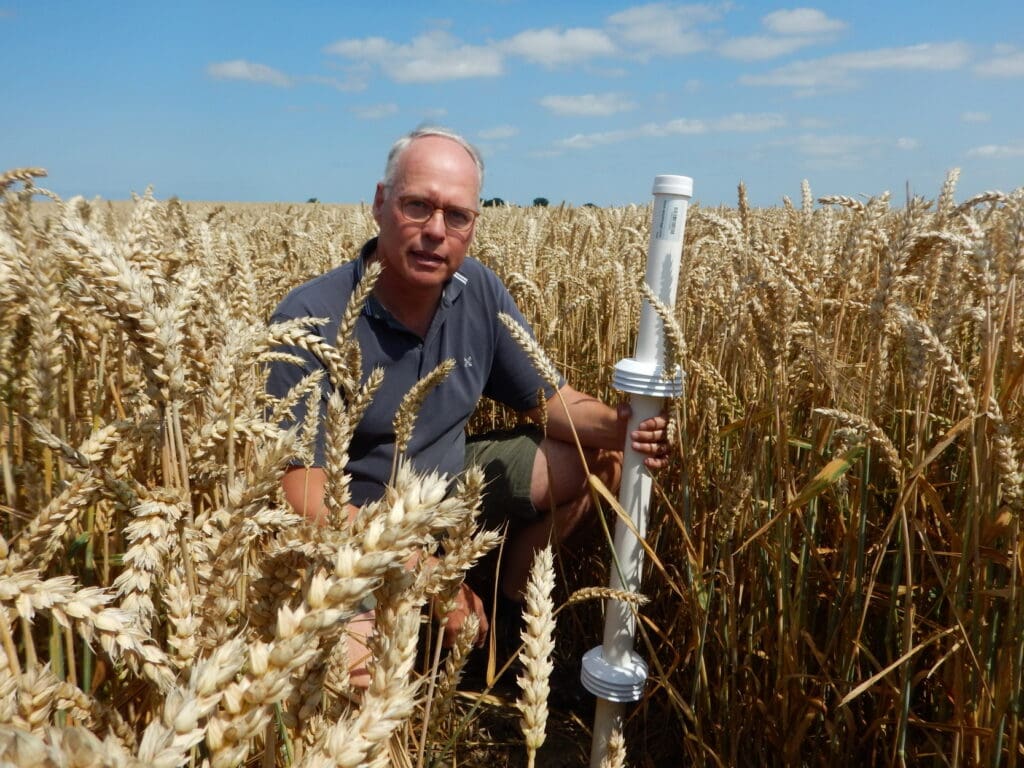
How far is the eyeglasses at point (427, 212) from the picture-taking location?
2.33 meters

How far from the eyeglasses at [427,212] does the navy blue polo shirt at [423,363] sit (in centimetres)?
22

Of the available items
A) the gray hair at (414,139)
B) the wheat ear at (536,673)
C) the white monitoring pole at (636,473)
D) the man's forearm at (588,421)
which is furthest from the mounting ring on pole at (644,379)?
the gray hair at (414,139)

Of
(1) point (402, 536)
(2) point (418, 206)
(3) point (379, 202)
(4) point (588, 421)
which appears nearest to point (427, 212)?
(2) point (418, 206)

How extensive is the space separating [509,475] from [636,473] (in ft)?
2.89

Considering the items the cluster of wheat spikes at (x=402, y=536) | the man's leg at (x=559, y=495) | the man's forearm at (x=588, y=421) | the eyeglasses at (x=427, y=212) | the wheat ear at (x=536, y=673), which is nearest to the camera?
the cluster of wheat spikes at (x=402, y=536)

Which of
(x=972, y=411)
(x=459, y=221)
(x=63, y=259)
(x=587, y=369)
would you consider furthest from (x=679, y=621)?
(x=63, y=259)

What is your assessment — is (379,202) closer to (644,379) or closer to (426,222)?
(426,222)

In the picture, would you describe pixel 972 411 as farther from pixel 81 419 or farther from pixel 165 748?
pixel 81 419

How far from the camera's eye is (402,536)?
507 mm

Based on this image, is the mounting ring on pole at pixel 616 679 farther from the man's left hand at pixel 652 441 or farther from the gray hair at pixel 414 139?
the gray hair at pixel 414 139

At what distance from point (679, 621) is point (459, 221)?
140 centimetres

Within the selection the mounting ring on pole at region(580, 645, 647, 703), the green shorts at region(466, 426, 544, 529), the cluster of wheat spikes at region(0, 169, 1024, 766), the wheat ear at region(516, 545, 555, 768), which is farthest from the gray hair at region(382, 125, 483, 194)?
the wheat ear at region(516, 545, 555, 768)

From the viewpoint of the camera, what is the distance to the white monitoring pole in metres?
1.60

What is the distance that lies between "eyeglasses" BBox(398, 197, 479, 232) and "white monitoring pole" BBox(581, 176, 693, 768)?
0.88m
